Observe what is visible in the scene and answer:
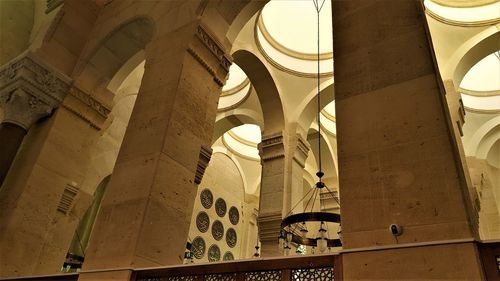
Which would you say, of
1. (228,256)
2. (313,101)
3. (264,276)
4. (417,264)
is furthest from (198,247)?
(417,264)

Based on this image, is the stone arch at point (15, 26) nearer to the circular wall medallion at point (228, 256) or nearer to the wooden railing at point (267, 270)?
the wooden railing at point (267, 270)

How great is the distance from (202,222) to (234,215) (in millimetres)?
1693

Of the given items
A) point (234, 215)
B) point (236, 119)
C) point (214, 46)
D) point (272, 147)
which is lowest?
point (214, 46)

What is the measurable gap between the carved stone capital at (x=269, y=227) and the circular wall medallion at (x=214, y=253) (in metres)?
4.99

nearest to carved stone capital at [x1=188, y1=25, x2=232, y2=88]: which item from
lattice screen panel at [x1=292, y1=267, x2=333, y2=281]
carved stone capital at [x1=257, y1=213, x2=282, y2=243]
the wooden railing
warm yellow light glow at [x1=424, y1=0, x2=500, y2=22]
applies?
the wooden railing

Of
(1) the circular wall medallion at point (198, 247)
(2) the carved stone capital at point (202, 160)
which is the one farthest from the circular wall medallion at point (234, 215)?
(2) the carved stone capital at point (202, 160)

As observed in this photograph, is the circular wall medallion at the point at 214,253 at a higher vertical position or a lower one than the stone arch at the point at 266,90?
lower

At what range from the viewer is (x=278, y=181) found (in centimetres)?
741

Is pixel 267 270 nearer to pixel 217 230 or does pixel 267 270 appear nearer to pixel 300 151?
pixel 300 151

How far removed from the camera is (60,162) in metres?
5.92

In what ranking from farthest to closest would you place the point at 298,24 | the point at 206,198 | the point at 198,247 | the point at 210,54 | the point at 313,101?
the point at 206,198, the point at 198,247, the point at 298,24, the point at 313,101, the point at 210,54

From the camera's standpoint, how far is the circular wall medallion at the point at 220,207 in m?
12.5

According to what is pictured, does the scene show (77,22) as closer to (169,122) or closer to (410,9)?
(169,122)

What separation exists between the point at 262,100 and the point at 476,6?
4.60 metres
